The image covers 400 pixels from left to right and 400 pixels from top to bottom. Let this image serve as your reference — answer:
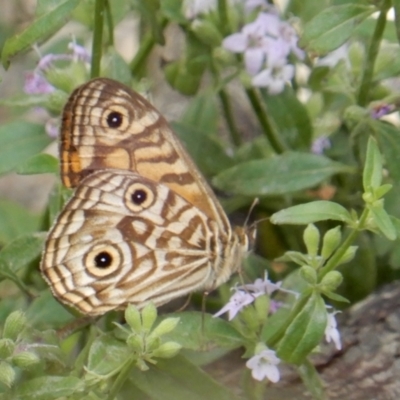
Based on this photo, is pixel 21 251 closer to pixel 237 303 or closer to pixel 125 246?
pixel 125 246

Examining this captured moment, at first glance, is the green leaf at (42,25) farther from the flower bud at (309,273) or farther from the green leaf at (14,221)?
the green leaf at (14,221)

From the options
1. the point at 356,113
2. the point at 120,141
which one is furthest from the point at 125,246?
the point at 356,113

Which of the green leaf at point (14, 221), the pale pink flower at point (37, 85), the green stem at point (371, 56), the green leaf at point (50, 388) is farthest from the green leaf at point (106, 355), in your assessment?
the green leaf at point (14, 221)

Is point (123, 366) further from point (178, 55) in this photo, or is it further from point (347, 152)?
point (178, 55)

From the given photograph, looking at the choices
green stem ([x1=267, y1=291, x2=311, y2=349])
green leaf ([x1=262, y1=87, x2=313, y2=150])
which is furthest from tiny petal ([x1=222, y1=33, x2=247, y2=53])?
green stem ([x1=267, y1=291, x2=311, y2=349])

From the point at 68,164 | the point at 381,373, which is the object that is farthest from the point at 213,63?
the point at 381,373
